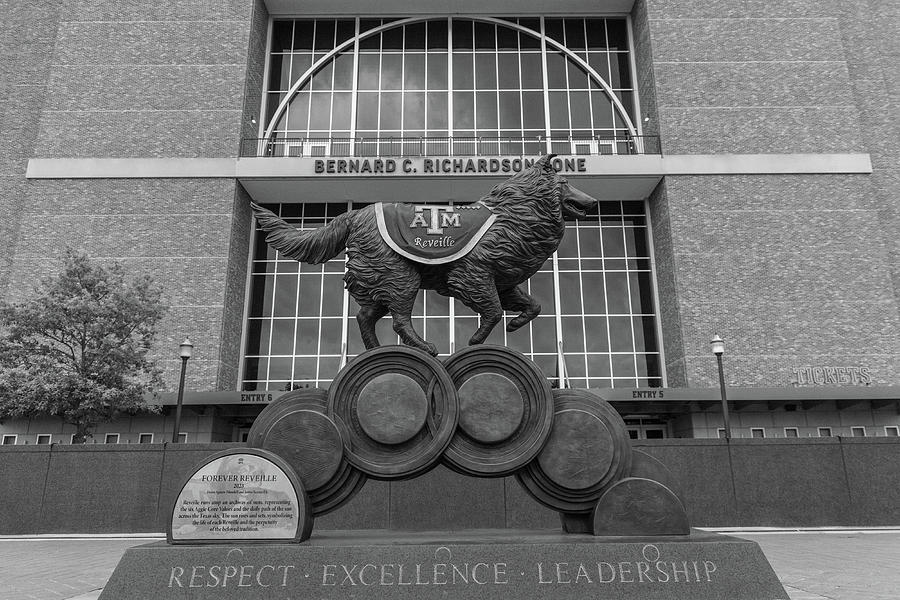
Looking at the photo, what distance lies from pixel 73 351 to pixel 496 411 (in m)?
15.1

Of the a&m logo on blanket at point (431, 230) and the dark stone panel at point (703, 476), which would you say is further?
the dark stone panel at point (703, 476)

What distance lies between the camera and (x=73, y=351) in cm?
1723

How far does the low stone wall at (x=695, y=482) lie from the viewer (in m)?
15.4

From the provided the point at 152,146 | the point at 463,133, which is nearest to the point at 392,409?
the point at 463,133

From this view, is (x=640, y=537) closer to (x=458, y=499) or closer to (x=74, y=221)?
(x=458, y=499)

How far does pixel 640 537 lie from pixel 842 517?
12251 millimetres

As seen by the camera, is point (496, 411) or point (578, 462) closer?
point (578, 462)

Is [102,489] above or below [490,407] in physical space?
below

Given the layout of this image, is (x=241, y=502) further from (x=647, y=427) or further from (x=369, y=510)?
(x=647, y=427)

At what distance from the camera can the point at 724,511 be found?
15359 mm

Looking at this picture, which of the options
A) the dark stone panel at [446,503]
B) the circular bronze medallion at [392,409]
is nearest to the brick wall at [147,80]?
the dark stone panel at [446,503]

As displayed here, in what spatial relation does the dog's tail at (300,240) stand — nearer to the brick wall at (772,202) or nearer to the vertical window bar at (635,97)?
the brick wall at (772,202)

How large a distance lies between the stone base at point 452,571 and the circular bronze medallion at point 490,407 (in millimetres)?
1288

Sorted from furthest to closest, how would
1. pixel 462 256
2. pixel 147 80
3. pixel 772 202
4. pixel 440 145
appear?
pixel 440 145 → pixel 147 80 → pixel 772 202 → pixel 462 256
